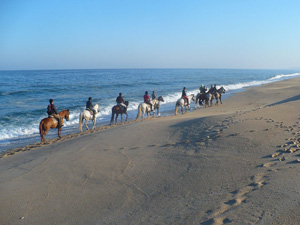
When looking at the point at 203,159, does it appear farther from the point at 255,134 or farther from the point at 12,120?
the point at 12,120

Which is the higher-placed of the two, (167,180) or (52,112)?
(52,112)

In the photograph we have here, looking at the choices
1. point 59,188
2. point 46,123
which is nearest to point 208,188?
point 59,188

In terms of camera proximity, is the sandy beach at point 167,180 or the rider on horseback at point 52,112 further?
the rider on horseback at point 52,112

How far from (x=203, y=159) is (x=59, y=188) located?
3.99 metres

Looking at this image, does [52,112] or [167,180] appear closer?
[167,180]

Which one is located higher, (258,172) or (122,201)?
(258,172)

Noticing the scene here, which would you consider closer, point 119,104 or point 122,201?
point 122,201

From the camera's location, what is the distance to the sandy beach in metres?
4.76

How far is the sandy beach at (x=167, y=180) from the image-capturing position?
4758mm

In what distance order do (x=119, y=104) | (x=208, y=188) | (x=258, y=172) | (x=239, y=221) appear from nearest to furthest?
(x=239, y=221)
(x=208, y=188)
(x=258, y=172)
(x=119, y=104)

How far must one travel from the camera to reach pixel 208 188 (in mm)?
5652

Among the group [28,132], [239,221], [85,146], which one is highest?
[239,221]

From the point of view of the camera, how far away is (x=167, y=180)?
6367mm

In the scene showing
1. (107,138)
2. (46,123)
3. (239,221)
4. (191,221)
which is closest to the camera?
(239,221)
